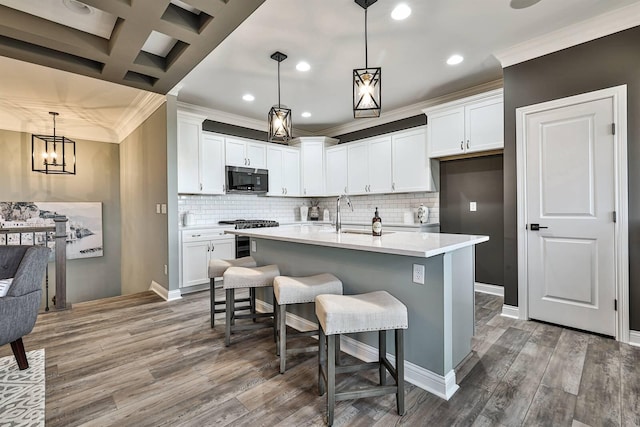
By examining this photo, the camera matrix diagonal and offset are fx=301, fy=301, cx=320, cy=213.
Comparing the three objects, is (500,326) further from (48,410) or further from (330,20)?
(48,410)

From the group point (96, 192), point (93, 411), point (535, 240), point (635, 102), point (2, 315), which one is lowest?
point (93, 411)

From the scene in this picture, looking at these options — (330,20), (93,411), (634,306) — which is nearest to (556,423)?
(634,306)

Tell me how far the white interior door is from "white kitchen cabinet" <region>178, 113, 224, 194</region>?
13.0 ft

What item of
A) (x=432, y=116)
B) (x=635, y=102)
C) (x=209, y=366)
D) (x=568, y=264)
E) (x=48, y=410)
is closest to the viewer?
(x=48, y=410)

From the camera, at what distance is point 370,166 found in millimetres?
5008

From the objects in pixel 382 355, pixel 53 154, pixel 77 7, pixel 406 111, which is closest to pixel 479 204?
pixel 406 111

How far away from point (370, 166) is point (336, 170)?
0.76 m

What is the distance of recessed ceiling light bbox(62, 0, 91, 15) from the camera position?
2311mm

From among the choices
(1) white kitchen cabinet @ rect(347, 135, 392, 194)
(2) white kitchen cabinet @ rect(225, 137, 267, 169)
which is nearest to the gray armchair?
(2) white kitchen cabinet @ rect(225, 137, 267, 169)

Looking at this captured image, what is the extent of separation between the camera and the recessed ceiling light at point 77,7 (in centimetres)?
231

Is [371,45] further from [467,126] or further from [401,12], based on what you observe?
[467,126]

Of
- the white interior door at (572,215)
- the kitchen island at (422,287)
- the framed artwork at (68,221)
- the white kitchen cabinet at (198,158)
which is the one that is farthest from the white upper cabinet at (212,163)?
the white interior door at (572,215)

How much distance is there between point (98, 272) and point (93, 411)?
16.4 ft

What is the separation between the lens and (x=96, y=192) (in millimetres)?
5723
